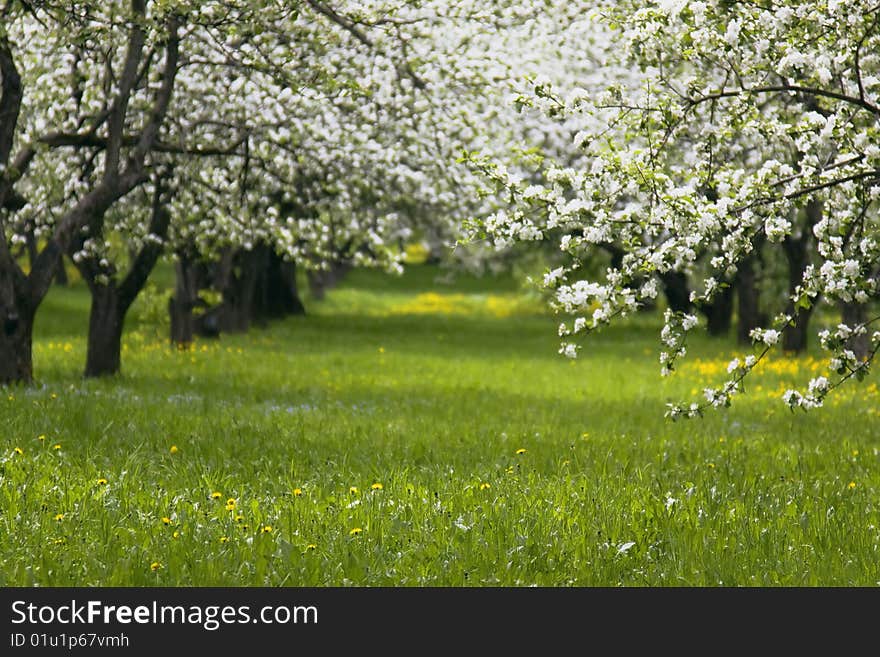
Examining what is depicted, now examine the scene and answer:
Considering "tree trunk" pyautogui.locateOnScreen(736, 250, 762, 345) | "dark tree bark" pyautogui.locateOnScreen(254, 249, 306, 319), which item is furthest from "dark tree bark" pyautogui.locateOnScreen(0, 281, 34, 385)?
"dark tree bark" pyautogui.locateOnScreen(254, 249, 306, 319)

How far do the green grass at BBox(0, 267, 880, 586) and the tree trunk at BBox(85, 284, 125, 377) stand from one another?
427mm

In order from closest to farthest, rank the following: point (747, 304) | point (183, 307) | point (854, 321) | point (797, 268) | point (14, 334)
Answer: point (14, 334) → point (854, 321) → point (183, 307) → point (797, 268) → point (747, 304)

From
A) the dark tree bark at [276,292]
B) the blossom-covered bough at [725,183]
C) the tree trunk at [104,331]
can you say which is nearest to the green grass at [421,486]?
the tree trunk at [104,331]

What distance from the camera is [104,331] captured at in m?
18.9

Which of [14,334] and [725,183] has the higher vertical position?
[725,183]

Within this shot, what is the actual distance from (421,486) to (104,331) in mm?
11202

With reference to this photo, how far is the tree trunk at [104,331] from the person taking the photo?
18.9 metres

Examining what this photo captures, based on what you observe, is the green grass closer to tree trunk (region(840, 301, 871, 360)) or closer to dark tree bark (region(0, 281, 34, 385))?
dark tree bark (region(0, 281, 34, 385))

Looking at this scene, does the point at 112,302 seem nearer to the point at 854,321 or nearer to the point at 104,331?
the point at 104,331

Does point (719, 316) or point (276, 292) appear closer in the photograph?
point (719, 316)

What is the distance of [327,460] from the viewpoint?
10609 millimetres

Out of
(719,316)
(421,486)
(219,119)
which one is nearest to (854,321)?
(219,119)

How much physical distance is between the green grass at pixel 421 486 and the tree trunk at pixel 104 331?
16.8 inches

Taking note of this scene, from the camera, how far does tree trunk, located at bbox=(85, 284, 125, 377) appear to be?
1889 centimetres
